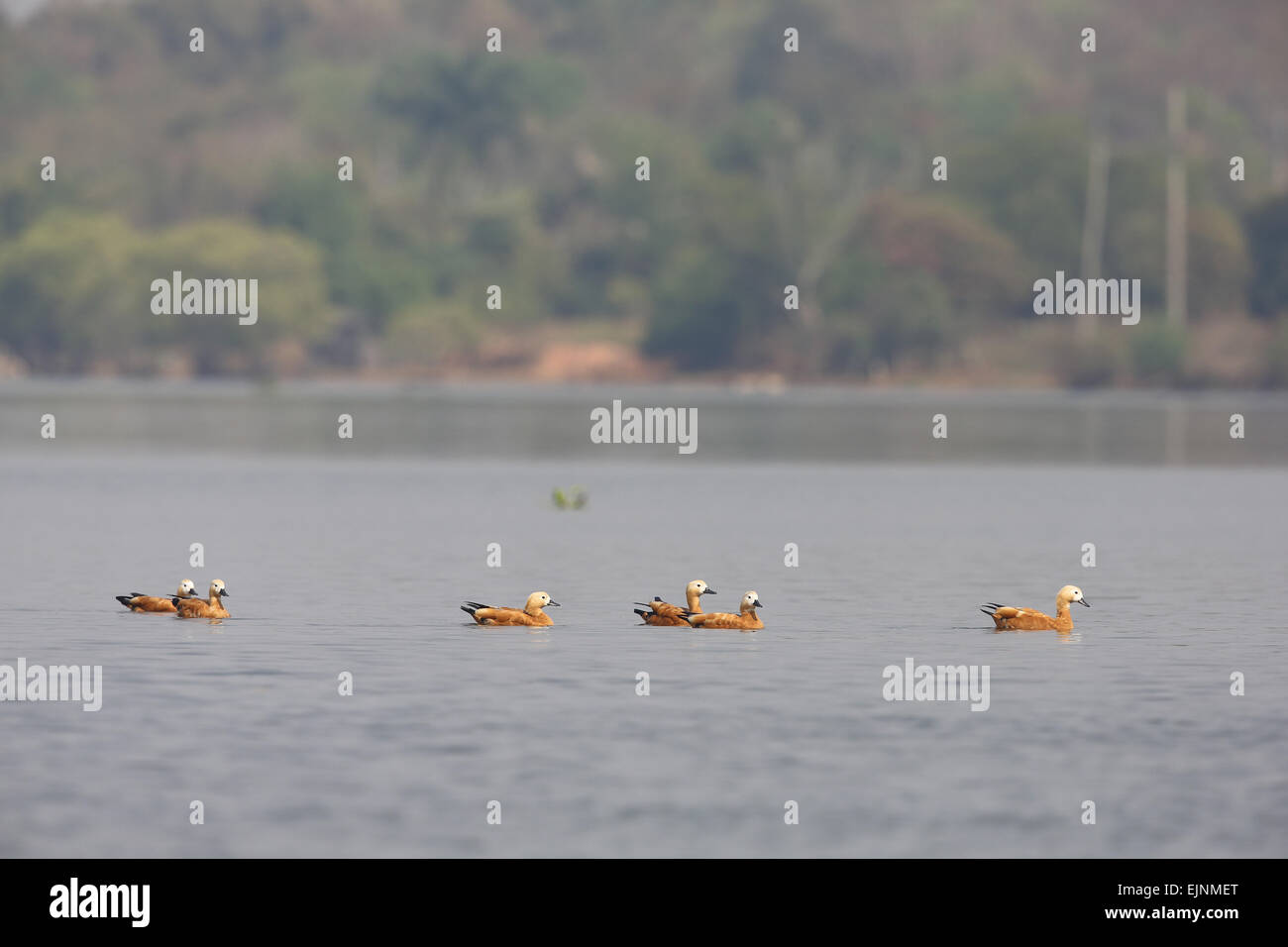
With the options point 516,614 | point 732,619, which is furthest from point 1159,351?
point 516,614

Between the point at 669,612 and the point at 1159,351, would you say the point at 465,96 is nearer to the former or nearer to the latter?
the point at 1159,351

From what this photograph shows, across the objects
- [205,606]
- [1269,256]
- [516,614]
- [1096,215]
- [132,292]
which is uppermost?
[1096,215]

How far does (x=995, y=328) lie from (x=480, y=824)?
128037mm

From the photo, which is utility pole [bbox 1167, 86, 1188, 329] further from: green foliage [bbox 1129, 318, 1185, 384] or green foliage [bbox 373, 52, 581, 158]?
green foliage [bbox 373, 52, 581, 158]

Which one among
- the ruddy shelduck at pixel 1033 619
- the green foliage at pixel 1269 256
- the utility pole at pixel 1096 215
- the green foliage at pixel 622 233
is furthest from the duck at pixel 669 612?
the utility pole at pixel 1096 215

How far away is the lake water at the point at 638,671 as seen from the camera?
1889cm

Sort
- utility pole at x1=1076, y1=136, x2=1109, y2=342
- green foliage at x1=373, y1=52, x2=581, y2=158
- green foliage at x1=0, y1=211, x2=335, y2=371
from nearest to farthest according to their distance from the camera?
utility pole at x1=1076, y1=136, x2=1109, y2=342
green foliage at x1=0, y1=211, x2=335, y2=371
green foliage at x1=373, y1=52, x2=581, y2=158

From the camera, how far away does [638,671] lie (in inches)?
1040

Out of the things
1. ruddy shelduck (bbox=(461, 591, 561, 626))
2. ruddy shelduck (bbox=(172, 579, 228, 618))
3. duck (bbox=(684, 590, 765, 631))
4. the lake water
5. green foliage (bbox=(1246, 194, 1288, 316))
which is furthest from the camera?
green foliage (bbox=(1246, 194, 1288, 316))

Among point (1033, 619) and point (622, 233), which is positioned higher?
point (622, 233)

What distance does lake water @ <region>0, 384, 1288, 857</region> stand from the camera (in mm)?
18891

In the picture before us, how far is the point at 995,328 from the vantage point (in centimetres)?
14450

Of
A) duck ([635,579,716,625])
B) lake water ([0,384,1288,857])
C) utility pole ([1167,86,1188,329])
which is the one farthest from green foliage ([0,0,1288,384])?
duck ([635,579,716,625])

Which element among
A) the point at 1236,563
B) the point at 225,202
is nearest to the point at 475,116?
the point at 225,202
